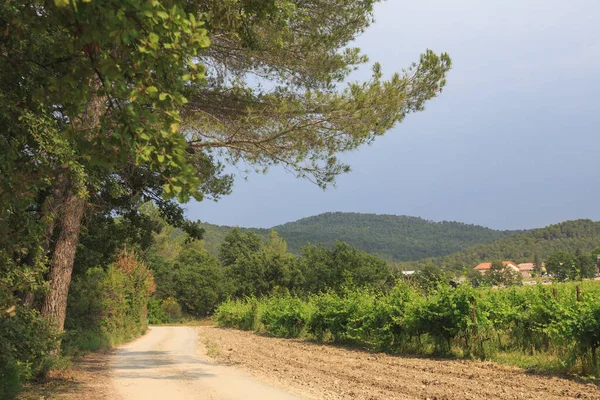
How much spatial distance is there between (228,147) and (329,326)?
30.7 ft

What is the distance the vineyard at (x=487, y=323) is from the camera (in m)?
8.09

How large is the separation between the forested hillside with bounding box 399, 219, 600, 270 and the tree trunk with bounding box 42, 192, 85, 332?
105337 mm

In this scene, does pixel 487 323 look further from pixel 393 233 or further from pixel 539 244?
pixel 393 233

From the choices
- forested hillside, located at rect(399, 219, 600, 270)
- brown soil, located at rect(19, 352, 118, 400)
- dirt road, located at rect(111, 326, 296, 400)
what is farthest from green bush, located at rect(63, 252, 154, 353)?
forested hillside, located at rect(399, 219, 600, 270)

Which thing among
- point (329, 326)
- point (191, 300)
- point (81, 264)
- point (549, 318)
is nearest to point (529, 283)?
point (549, 318)

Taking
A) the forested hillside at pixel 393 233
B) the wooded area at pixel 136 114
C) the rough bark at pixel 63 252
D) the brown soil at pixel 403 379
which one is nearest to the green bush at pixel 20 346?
the wooded area at pixel 136 114

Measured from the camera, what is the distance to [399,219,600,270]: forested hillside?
11138 cm

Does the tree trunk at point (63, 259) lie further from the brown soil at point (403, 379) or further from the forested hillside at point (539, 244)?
the forested hillside at point (539, 244)

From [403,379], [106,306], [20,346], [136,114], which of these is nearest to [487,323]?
[403,379]

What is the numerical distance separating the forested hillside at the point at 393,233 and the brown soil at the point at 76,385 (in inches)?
5266

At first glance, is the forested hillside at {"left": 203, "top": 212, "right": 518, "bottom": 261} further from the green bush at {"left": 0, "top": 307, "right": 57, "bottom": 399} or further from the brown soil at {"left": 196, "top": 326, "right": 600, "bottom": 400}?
the green bush at {"left": 0, "top": 307, "right": 57, "bottom": 399}

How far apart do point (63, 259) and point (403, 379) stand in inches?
269

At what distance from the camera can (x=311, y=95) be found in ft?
29.0

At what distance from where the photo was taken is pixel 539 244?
121 m
